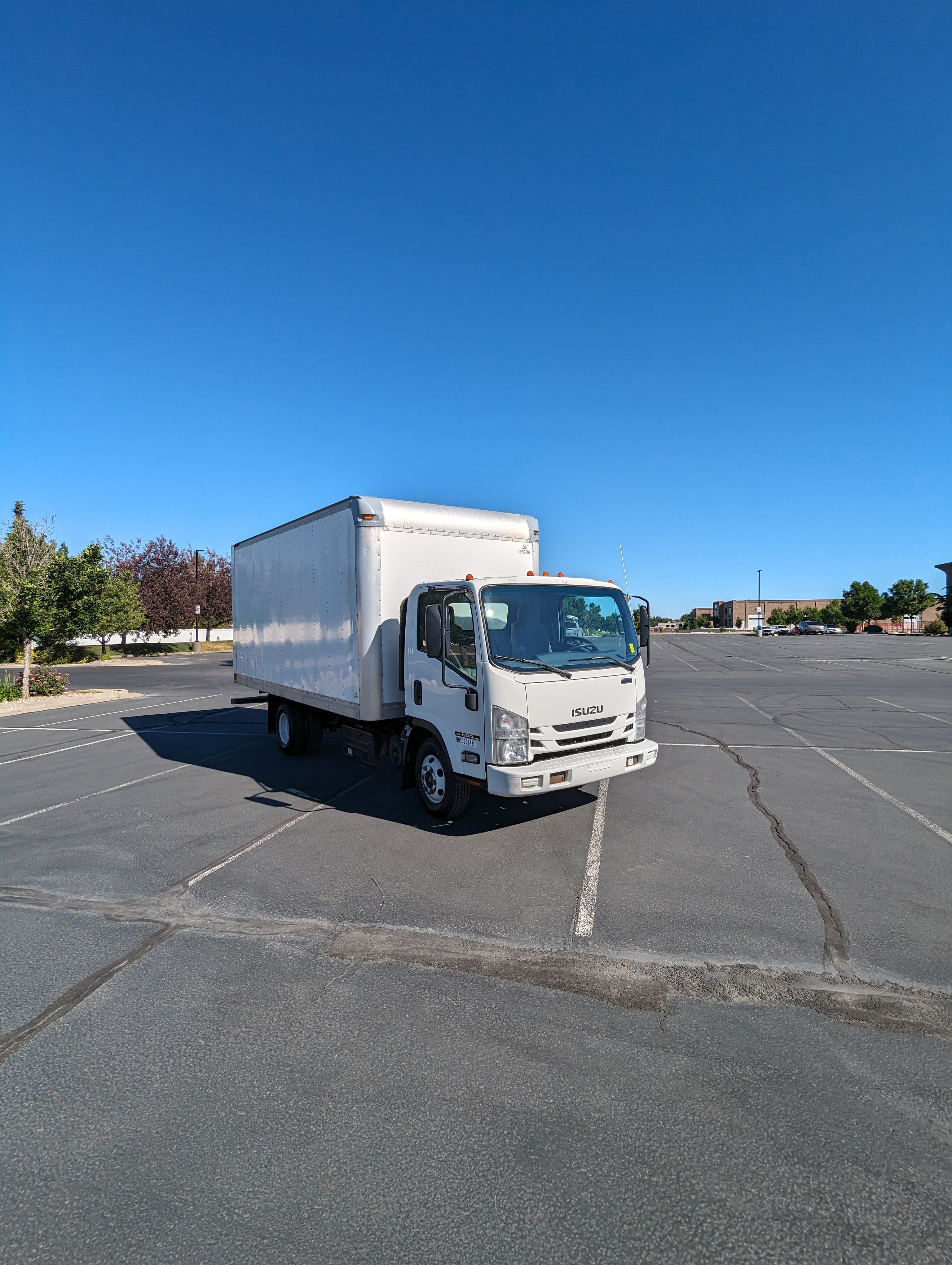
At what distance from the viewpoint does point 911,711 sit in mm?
15172

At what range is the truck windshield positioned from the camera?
6.01 m

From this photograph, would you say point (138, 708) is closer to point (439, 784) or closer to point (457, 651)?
point (439, 784)

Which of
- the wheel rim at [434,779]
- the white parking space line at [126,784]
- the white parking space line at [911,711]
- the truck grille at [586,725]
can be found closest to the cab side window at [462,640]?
the truck grille at [586,725]

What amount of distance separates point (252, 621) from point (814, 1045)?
31.1 feet

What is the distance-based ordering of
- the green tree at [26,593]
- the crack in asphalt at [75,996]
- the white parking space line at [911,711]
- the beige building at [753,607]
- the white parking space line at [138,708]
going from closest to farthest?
the crack in asphalt at [75,996]
the white parking space line at [911,711]
the white parking space line at [138,708]
the green tree at [26,593]
the beige building at [753,607]

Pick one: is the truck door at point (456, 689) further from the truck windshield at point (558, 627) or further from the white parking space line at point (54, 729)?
the white parking space line at point (54, 729)

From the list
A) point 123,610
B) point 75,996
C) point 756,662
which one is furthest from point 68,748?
point 756,662

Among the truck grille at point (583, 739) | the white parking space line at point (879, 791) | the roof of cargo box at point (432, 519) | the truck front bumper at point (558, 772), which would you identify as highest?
the roof of cargo box at point (432, 519)

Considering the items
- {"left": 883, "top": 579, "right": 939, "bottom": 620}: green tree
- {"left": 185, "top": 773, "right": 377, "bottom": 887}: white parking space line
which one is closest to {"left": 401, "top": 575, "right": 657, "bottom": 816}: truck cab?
{"left": 185, "top": 773, "right": 377, "bottom": 887}: white parking space line

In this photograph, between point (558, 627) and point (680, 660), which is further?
point (680, 660)

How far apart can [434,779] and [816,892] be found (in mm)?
3514

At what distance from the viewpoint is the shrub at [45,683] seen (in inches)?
798

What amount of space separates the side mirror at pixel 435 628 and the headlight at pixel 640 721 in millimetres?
2050

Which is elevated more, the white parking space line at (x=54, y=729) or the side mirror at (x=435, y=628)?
the side mirror at (x=435, y=628)
